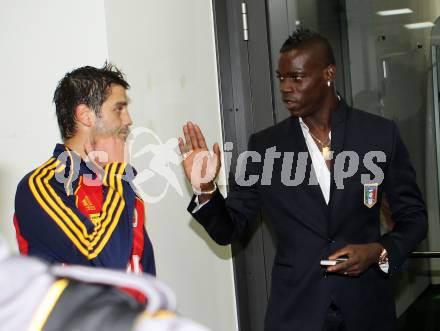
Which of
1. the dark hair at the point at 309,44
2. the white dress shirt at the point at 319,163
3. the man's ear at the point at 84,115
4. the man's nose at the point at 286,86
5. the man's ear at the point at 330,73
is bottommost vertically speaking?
the white dress shirt at the point at 319,163

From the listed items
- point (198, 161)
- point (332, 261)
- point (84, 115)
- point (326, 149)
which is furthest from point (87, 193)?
point (326, 149)

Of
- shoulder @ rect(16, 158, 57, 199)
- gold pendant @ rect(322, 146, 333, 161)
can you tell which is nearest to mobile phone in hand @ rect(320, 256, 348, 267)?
gold pendant @ rect(322, 146, 333, 161)

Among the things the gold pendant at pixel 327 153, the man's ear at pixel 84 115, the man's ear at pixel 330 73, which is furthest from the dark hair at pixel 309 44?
the man's ear at pixel 84 115

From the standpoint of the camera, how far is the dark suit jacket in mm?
2742

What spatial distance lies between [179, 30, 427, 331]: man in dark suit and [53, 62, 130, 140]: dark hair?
363 millimetres

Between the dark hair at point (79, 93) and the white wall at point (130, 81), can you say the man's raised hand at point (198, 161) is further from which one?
the white wall at point (130, 81)

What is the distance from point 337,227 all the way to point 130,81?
3.51 ft

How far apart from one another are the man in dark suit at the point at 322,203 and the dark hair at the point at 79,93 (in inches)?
14.3

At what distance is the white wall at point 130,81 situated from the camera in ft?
9.89

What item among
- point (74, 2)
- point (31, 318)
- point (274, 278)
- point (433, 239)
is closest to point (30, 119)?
point (74, 2)

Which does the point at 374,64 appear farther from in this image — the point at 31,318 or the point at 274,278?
the point at 31,318

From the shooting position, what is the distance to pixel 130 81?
3.08 m

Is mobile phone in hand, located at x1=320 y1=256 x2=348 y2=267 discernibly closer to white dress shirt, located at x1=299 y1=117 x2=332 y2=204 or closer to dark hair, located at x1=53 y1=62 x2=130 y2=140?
white dress shirt, located at x1=299 y1=117 x2=332 y2=204

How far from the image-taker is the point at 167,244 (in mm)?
3311
